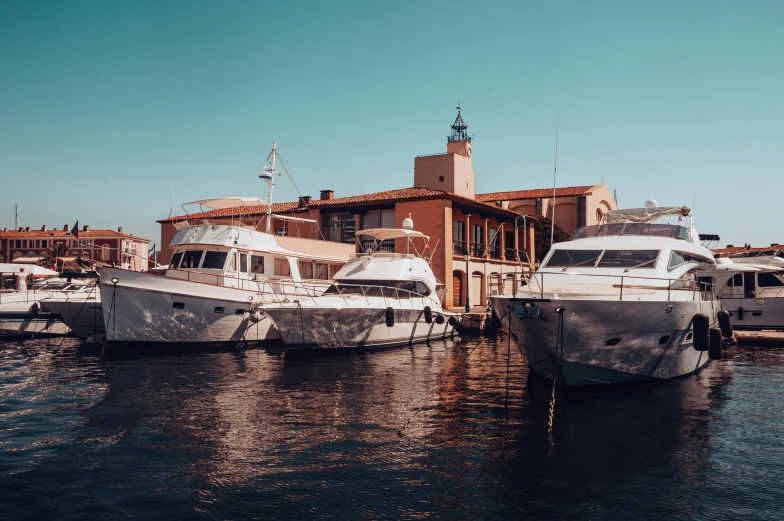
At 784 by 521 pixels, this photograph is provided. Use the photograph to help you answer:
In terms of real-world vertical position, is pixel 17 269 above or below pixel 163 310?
above

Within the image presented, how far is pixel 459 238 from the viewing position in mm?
36656

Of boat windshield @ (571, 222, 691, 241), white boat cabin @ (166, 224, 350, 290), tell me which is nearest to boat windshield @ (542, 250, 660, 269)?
boat windshield @ (571, 222, 691, 241)

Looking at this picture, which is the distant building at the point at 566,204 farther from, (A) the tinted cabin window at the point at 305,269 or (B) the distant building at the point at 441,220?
(A) the tinted cabin window at the point at 305,269

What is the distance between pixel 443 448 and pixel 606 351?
4781mm

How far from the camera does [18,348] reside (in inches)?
823

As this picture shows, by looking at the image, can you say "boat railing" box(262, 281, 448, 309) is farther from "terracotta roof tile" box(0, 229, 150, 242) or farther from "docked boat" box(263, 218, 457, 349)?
"terracotta roof tile" box(0, 229, 150, 242)

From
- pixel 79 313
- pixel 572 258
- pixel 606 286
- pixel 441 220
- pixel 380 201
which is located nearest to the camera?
pixel 606 286

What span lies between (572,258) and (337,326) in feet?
25.3

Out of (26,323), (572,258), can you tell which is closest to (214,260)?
(26,323)

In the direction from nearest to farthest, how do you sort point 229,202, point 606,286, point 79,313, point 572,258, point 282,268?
point 606,286, point 572,258, point 79,313, point 282,268, point 229,202

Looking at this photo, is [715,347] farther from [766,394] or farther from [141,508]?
[141,508]

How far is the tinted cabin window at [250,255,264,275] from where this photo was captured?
22.4m

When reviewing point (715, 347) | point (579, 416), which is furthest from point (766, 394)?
point (579, 416)

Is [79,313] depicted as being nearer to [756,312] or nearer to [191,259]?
[191,259]
